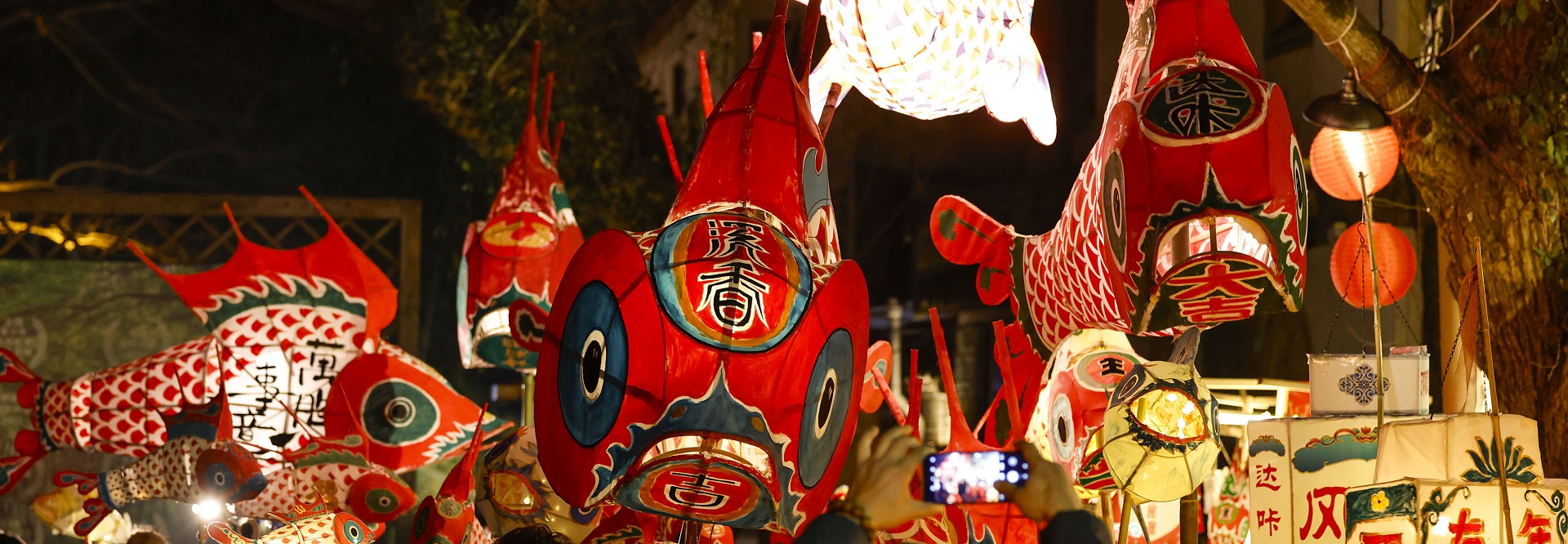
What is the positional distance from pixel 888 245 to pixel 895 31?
341cm

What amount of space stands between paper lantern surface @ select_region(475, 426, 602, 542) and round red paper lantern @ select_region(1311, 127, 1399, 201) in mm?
2233

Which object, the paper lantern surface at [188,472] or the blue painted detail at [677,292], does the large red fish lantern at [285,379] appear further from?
the blue painted detail at [677,292]

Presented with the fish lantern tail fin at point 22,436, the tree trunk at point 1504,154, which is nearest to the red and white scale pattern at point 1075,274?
the tree trunk at point 1504,154

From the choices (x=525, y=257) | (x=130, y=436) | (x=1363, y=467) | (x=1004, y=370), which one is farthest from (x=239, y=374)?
(x=1363, y=467)

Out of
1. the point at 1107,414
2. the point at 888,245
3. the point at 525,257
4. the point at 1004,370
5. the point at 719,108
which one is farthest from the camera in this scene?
the point at 888,245

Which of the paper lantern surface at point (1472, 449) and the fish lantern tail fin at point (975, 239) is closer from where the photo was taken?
the paper lantern surface at point (1472, 449)

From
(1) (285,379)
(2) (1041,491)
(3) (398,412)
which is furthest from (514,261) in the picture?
(2) (1041,491)

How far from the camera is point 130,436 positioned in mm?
4293

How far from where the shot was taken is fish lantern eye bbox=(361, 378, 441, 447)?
404cm

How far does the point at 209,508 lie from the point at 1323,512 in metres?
2.93

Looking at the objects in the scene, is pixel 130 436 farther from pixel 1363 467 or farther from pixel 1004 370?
pixel 1363 467

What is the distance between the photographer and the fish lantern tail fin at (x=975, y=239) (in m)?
3.07

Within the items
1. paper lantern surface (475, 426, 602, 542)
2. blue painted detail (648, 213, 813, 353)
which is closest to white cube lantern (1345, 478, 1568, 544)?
blue painted detail (648, 213, 813, 353)

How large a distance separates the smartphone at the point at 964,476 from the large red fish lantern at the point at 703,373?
0.36 meters
